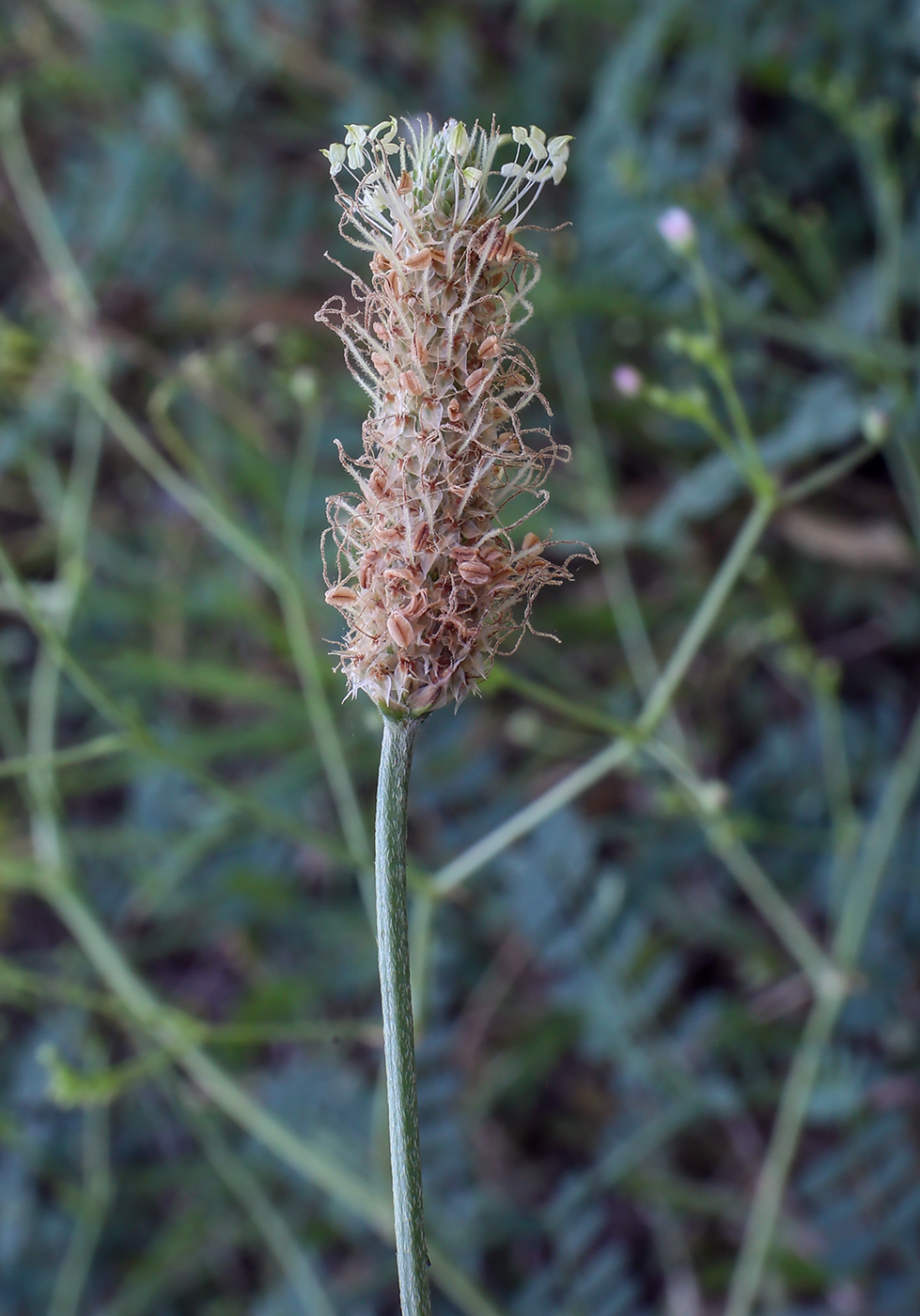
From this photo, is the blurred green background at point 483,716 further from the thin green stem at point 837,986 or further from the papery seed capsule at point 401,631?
the papery seed capsule at point 401,631

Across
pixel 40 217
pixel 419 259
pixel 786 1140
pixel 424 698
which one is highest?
pixel 40 217

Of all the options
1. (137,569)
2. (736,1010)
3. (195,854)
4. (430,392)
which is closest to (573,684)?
(736,1010)

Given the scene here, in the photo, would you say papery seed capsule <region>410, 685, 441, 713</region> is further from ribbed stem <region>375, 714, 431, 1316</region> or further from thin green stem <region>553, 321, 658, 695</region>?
thin green stem <region>553, 321, 658, 695</region>

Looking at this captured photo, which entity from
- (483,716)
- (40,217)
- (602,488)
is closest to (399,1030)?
(602,488)

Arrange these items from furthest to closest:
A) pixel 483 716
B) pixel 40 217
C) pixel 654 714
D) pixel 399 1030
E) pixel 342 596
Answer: pixel 483 716, pixel 40 217, pixel 654 714, pixel 342 596, pixel 399 1030

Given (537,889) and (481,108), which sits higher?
(481,108)

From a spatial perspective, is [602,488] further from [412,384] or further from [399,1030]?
[399,1030]

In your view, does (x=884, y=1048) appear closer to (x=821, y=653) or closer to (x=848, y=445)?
(x=821, y=653)
